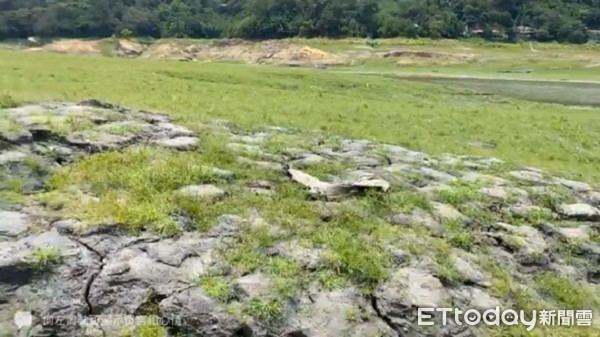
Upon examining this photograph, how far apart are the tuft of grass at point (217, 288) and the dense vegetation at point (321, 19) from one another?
102 metres

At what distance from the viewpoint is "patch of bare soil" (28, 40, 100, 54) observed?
97750mm

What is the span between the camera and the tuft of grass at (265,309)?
22.5 feet

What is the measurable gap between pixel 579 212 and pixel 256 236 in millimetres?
5856

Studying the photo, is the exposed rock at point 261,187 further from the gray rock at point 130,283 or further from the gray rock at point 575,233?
the gray rock at point 575,233

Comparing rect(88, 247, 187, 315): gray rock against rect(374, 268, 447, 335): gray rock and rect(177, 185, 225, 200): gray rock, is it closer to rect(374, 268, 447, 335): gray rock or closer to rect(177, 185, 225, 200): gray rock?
rect(177, 185, 225, 200): gray rock

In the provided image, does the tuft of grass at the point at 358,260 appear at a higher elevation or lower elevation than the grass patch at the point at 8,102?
lower

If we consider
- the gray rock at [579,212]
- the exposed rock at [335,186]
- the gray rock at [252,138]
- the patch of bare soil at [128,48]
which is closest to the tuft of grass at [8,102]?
the gray rock at [252,138]

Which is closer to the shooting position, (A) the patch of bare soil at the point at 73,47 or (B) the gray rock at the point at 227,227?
(B) the gray rock at the point at 227,227

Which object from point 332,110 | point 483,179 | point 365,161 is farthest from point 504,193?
point 332,110

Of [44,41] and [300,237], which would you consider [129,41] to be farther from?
[300,237]

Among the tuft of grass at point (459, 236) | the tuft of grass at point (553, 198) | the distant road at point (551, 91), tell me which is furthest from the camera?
the distant road at point (551, 91)

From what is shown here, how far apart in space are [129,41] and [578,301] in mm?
104637

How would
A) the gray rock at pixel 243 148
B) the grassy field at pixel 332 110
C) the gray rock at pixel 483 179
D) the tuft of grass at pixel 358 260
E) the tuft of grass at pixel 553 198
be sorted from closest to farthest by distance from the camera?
the tuft of grass at pixel 358 260 → the tuft of grass at pixel 553 198 → the gray rock at pixel 243 148 → the gray rock at pixel 483 179 → the grassy field at pixel 332 110

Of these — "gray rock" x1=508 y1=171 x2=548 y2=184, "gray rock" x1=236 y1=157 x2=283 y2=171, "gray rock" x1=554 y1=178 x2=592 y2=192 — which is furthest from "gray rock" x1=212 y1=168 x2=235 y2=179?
"gray rock" x1=554 y1=178 x2=592 y2=192
